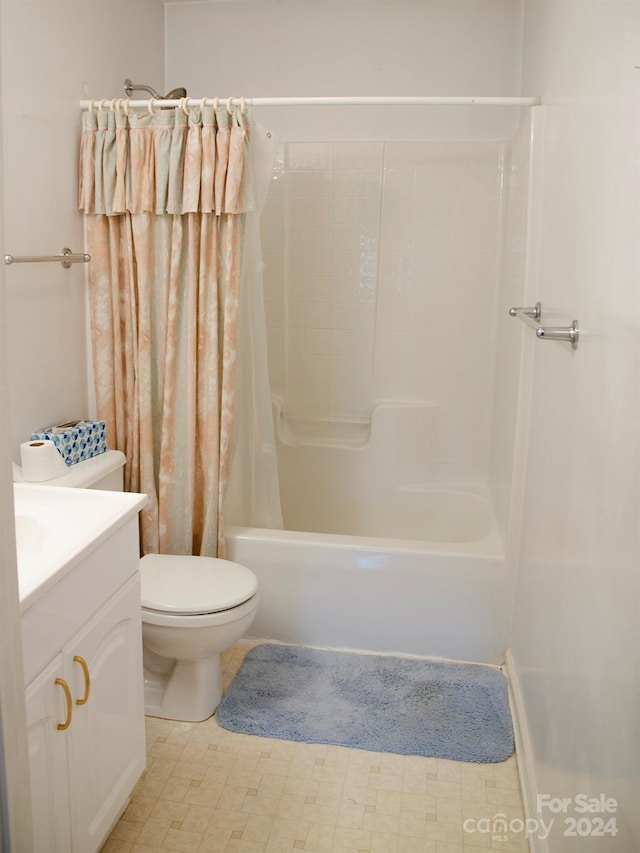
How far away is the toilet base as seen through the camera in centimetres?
235

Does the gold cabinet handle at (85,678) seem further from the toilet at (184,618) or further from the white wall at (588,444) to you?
the white wall at (588,444)

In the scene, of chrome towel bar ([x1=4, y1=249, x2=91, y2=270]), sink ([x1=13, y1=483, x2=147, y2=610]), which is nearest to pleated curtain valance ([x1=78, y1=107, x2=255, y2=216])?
chrome towel bar ([x1=4, y1=249, x2=91, y2=270])

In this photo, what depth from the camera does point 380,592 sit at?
267cm

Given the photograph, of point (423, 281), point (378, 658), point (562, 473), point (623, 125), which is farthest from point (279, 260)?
point (623, 125)

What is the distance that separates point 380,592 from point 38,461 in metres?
1.16

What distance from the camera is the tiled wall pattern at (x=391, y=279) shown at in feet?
10.9

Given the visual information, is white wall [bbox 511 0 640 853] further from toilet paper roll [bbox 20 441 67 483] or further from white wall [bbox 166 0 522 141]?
toilet paper roll [bbox 20 441 67 483]

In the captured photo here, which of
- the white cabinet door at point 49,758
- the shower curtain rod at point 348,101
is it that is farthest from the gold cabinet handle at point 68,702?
the shower curtain rod at point 348,101

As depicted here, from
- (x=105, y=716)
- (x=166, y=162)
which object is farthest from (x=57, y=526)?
(x=166, y=162)

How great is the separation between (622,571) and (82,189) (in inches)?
80.6

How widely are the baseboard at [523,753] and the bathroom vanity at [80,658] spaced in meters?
0.94

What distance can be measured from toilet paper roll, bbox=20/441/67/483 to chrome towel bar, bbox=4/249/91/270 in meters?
0.50

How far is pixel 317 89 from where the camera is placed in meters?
3.32

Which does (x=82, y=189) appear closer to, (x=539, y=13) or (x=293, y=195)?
(x=293, y=195)
